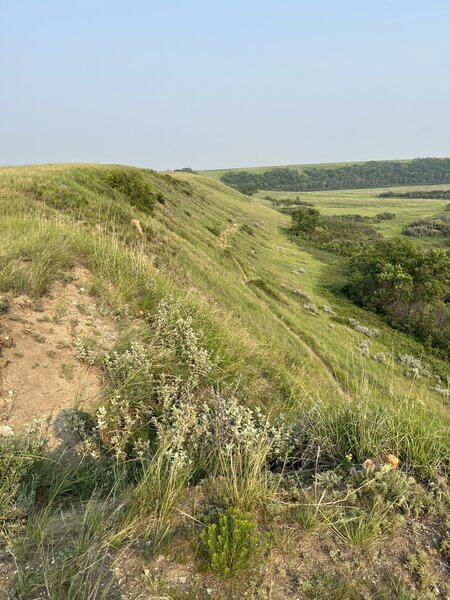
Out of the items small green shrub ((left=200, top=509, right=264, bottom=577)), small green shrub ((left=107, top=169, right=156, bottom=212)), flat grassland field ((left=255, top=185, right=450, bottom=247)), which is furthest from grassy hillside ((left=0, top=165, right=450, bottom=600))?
flat grassland field ((left=255, top=185, right=450, bottom=247))

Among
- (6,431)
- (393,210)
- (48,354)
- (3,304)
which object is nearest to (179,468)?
(6,431)

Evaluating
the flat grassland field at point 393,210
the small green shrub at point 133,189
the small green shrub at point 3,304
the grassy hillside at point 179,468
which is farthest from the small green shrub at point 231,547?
the flat grassland field at point 393,210

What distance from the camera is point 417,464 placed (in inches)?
147

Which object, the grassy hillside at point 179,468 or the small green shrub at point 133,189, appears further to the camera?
the small green shrub at point 133,189

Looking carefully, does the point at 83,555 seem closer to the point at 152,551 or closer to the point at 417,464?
the point at 152,551

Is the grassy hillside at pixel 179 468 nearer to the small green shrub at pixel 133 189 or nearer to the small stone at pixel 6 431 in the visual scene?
the small stone at pixel 6 431

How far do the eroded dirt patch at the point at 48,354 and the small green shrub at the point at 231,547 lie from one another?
7.62 ft

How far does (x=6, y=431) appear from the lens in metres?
3.96

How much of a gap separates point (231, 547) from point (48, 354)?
3663 mm

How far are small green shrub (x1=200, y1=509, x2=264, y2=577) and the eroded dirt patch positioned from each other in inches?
91.5

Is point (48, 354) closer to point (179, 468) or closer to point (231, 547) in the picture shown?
point (179, 468)

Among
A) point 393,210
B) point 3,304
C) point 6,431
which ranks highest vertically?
point 393,210

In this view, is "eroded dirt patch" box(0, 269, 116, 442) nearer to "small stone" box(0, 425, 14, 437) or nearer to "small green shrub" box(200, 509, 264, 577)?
"small stone" box(0, 425, 14, 437)

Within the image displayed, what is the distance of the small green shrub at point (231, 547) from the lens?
262 cm
